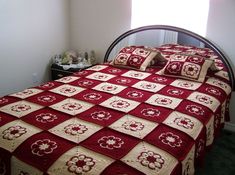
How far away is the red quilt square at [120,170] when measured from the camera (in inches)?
46.2

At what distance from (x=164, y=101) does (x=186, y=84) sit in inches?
19.4

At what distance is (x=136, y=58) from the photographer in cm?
279

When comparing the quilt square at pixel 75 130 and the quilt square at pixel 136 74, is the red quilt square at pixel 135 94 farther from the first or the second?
the quilt square at pixel 75 130

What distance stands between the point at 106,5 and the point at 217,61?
157 centimetres

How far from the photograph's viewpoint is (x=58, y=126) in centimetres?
156

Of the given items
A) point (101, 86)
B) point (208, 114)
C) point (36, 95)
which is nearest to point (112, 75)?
point (101, 86)

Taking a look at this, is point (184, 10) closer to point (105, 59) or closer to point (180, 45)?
point (180, 45)

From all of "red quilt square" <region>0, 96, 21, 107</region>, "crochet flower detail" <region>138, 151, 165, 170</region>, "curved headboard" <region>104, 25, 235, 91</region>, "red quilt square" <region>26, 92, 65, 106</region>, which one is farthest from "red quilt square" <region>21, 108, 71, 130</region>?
"curved headboard" <region>104, 25, 235, 91</region>

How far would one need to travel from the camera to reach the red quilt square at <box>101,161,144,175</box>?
1.17 metres

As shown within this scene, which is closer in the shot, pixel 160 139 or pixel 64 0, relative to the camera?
pixel 160 139

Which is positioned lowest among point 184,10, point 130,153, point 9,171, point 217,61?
point 9,171

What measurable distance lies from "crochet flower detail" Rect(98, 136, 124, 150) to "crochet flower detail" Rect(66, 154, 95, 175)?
14 cm

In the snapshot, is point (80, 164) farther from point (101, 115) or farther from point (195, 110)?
point (195, 110)

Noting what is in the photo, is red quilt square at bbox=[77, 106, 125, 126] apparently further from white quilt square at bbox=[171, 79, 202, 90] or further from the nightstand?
the nightstand
